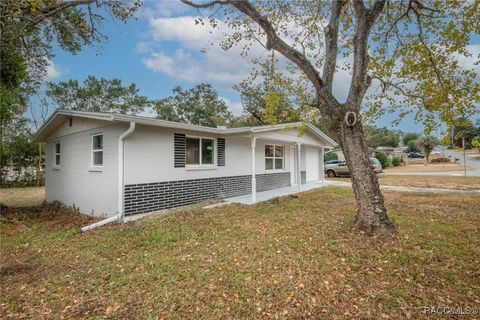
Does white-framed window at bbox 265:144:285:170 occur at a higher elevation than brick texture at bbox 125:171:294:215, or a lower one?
higher

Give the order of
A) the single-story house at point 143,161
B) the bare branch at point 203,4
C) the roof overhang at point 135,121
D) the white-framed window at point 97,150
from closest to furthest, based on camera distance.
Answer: the bare branch at point 203,4 → the roof overhang at point 135,121 → the single-story house at point 143,161 → the white-framed window at point 97,150

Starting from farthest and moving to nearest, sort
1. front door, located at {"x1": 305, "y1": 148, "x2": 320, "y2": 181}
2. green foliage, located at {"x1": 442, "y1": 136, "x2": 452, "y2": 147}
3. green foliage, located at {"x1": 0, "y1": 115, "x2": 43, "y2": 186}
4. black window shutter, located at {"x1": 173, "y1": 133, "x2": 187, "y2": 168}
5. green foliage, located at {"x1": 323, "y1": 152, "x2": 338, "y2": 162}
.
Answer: green foliage, located at {"x1": 323, "y1": 152, "x2": 338, "y2": 162} → green foliage, located at {"x1": 0, "y1": 115, "x2": 43, "y2": 186} → front door, located at {"x1": 305, "y1": 148, "x2": 320, "y2": 181} → black window shutter, located at {"x1": 173, "y1": 133, "x2": 187, "y2": 168} → green foliage, located at {"x1": 442, "y1": 136, "x2": 452, "y2": 147}

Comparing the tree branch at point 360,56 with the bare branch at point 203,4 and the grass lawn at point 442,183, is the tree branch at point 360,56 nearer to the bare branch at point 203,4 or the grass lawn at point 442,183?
the bare branch at point 203,4

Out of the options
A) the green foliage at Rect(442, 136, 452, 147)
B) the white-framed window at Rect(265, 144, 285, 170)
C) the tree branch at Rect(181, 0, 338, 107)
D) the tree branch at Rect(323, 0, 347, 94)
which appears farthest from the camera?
the white-framed window at Rect(265, 144, 285, 170)

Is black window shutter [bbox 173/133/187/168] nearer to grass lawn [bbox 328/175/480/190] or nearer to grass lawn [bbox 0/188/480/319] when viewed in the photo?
grass lawn [bbox 0/188/480/319]

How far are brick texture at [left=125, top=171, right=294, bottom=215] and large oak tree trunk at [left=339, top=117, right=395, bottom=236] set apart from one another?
5469 millimetres

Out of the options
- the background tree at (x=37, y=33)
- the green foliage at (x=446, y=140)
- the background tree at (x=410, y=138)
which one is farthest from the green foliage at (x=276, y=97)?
the background tree at (x=410, y=138)

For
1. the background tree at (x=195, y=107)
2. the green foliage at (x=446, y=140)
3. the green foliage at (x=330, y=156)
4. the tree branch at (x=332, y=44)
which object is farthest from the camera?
the green foliage at (x=330, y=156)

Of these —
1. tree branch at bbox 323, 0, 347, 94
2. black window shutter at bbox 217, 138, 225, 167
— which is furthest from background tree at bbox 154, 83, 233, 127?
tree branch at bbox 323, 0, 347, 94

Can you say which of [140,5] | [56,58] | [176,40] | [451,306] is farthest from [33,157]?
[451,306]

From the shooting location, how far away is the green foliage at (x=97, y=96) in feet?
82.9

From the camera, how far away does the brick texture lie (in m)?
7.20

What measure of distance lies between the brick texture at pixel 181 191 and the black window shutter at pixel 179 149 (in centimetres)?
63

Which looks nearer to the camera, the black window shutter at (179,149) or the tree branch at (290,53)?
the tree branch at (290,53)
